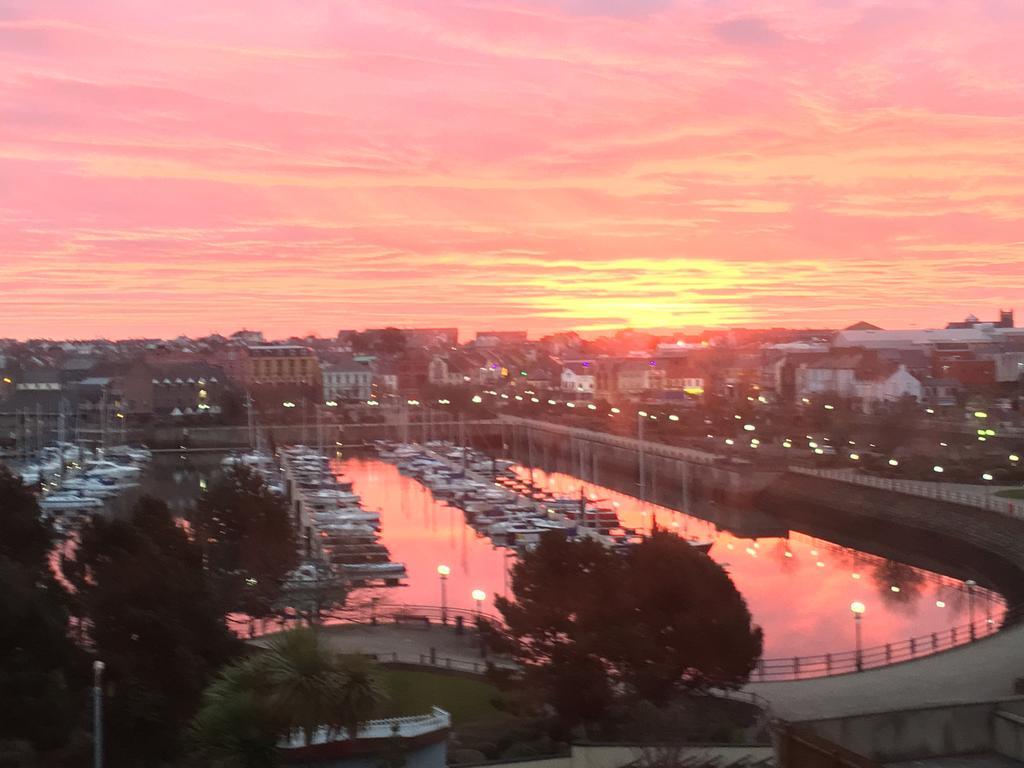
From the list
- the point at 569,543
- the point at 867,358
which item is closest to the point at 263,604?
the point at 569,543

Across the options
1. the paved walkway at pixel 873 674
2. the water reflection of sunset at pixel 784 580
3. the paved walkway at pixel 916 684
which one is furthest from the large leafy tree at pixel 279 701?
the water reflection of sunset at pixel 784 580

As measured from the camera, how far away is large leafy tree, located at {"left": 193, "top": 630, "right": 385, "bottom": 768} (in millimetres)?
3271

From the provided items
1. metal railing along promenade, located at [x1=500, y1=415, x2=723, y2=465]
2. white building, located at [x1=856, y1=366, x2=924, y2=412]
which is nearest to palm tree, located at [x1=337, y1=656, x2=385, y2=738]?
metal railing along promenade, located at [x1=500, y1=415, x2=723, y2=465]

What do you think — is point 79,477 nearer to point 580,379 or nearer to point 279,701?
point 279,701

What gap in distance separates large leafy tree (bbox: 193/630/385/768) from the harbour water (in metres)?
6.22

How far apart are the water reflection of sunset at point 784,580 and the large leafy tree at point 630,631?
2.35m

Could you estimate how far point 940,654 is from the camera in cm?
718

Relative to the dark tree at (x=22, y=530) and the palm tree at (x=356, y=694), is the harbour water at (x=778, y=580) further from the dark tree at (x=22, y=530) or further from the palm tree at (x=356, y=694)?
the palm tree at (x=356, y=694)

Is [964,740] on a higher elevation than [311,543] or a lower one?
higher

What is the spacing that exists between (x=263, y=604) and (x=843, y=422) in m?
18.2

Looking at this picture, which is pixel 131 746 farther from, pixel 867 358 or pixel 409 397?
pixel 409 397

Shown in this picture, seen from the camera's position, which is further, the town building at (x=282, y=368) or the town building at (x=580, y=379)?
the town building at (x=580, y=379)

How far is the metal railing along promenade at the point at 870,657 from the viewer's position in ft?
24.5

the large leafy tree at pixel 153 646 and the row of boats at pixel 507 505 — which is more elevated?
the large leafy tree at pixel 153 646
